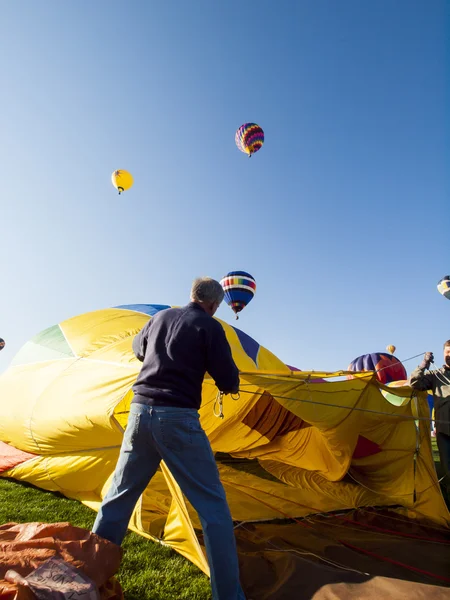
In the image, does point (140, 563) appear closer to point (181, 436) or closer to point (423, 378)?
point (181, 436)

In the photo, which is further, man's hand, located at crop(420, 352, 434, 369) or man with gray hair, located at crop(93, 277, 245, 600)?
man's hand, located at crop(420, 352, 434, 369)

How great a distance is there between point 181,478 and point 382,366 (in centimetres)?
1067

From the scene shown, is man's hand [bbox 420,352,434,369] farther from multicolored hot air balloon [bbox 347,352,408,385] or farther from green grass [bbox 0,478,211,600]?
multicolored hot air balloon [bbox 347,352,408,385]

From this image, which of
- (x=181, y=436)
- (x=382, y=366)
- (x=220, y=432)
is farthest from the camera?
(x=382, y=366)

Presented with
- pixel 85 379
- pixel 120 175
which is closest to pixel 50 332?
pixel 85 379

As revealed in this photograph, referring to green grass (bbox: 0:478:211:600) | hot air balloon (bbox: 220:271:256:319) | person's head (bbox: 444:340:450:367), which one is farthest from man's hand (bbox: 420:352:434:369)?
hot air balloon (bbox: 220:271:256:319)

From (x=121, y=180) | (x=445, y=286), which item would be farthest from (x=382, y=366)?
(x=121, y=180)

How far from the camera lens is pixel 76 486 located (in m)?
4.02

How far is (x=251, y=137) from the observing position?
13562 mm

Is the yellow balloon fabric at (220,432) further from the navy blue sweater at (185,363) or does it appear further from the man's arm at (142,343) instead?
the navy blue sweater at (185,363)

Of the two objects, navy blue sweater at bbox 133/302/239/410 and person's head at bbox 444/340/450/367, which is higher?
person's head at bbox 444/340/450/367

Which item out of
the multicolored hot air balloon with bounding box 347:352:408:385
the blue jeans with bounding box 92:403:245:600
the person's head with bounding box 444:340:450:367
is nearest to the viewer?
the blue jeans with bounding box 92:403:245:600

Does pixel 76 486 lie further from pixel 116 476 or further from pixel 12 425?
pixel 116 476

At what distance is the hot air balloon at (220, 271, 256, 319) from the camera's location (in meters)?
12.9
